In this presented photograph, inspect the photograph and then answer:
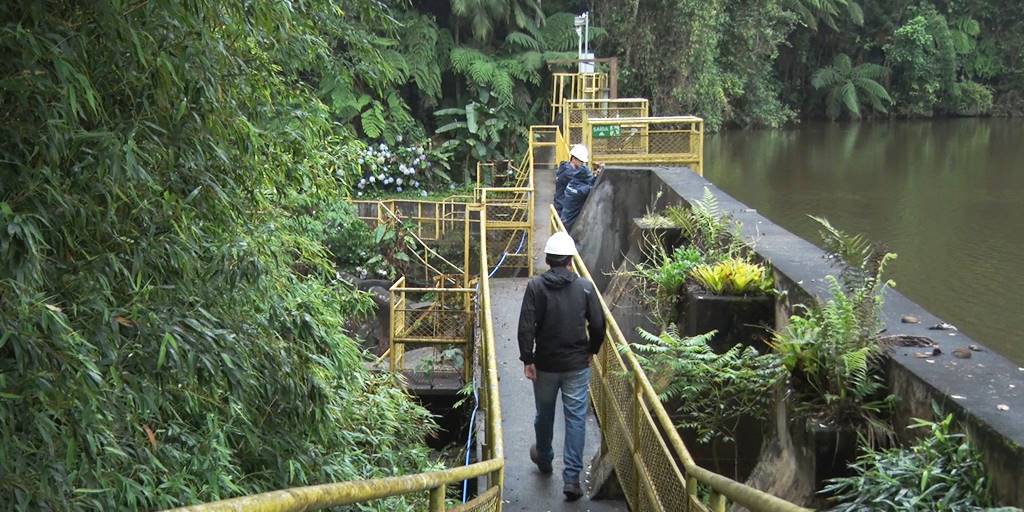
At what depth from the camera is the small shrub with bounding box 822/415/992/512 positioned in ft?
16.2

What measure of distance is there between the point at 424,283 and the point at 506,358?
16.9 metres

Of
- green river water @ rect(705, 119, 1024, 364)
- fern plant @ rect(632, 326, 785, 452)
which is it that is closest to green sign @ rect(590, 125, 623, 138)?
green river water @ rect(705, 119, 1024, 364)

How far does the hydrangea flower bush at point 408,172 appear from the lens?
3388 centimetres

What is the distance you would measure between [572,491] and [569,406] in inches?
23.7

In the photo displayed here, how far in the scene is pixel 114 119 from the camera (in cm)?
487

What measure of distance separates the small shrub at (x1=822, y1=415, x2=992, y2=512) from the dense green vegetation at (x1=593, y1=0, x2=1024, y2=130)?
1476 inches

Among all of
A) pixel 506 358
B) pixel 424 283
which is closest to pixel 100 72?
pixel 506 358

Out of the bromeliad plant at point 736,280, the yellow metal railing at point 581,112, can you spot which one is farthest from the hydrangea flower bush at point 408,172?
the bromeliad plant at point 736,280

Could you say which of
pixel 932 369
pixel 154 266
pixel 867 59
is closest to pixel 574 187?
pixel 932 369

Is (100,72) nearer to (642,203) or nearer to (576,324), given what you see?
(576,324)

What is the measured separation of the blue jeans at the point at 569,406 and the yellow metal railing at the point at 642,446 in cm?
27

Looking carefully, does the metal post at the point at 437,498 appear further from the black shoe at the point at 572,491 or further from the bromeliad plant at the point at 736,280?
the bromeliad plant at the point at 736,280

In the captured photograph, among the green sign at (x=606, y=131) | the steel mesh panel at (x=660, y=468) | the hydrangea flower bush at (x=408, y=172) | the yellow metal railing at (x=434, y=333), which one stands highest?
the green sign at (x=606, y=131)

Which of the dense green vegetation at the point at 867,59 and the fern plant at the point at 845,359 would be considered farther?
the dense green vegetation at the point at 867,59
